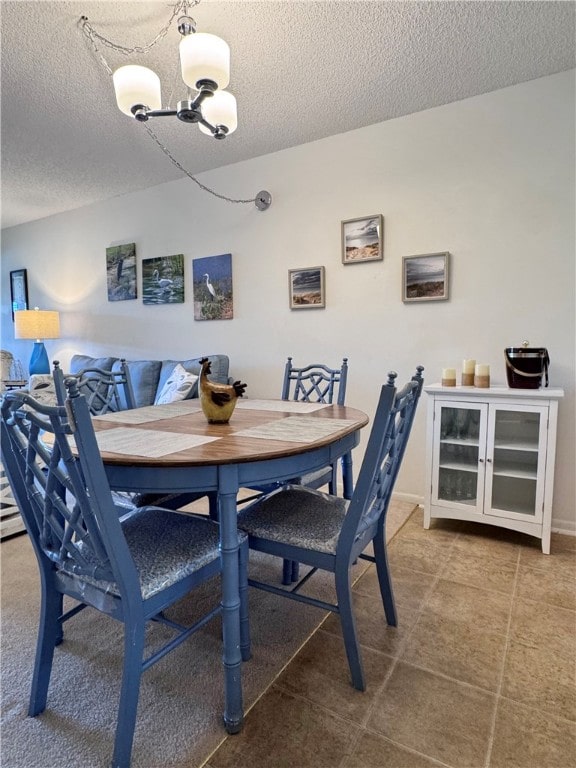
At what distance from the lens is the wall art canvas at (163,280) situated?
12.5 ft

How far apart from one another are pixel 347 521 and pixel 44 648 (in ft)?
3.11

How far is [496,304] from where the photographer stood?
251 cm

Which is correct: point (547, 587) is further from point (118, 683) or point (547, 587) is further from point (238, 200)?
point (238, 200)

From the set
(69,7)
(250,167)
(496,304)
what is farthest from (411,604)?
(250,167)

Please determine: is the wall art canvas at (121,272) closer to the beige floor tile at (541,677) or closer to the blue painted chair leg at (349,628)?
the blue painted chair leg at (349,628)

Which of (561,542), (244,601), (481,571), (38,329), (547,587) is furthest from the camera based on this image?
(38,329)

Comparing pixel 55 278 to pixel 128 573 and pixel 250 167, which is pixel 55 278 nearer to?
pixel 250 167

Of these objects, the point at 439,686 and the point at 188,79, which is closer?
the point at 439,686

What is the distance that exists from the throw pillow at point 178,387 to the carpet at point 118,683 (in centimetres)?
138

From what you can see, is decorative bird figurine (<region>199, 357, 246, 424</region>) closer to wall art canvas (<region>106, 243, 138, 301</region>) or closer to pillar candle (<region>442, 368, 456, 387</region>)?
pillar candle (<region>442, 368, 456, 387</region>)

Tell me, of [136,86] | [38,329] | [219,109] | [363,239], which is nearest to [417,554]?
[363,239]

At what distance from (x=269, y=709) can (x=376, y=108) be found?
3.04 metres

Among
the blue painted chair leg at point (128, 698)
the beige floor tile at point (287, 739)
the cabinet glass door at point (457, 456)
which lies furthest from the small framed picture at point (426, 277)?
the blue painted chair leg at point (128, 698)

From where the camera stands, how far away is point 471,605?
1743mm
